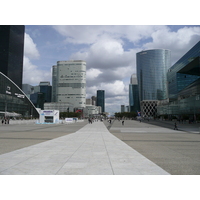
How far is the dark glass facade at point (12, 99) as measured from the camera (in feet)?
271

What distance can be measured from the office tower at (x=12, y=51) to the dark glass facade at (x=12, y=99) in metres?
77.1

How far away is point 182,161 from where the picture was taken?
30.7 feet

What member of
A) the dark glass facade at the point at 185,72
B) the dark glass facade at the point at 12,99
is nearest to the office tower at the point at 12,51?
the dark glass facade at the point at 12,99

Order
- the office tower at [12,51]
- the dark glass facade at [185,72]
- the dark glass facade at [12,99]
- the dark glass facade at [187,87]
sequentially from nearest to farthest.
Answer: the dark glass facade at [187,87], the dark glass facade at [185,72], the dark glass facade at [12,99], the office tower at [12,51]

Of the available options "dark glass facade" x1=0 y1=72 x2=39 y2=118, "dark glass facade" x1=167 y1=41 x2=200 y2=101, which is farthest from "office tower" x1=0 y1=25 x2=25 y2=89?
"dark glass facade" x1=167 y1=41 x2=200 y2=101

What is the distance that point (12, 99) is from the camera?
9019cm

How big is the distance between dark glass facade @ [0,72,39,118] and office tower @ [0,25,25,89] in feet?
253

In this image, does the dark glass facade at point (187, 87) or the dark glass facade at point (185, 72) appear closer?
the dark glass facade at point (187, 87)

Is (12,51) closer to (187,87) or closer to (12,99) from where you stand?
(12,99)

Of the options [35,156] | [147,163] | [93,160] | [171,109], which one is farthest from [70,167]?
[171,109]

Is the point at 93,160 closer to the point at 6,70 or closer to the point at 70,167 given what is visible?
the point at 70,167

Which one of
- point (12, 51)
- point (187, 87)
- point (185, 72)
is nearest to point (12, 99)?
point (185, 72)

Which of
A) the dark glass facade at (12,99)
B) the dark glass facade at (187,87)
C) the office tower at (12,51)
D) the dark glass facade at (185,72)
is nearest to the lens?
the dark glass facade at (187,87)

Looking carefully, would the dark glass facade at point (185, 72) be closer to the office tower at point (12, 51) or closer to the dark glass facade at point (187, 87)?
the dark glass facade at point (187, 87)
